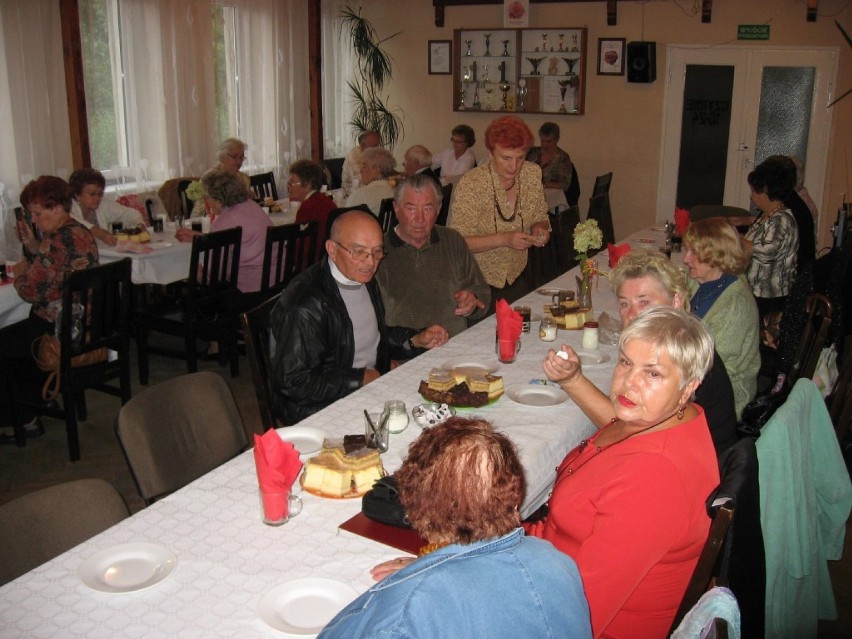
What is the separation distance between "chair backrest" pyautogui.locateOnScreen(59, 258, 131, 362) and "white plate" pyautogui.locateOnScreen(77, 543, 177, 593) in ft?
7.70

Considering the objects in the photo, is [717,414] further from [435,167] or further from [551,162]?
[435,167]

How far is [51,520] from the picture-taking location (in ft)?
6.45

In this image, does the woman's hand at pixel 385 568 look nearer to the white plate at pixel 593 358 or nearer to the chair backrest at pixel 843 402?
the white plate at pixel 593 358

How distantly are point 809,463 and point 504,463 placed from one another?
130 centimetres

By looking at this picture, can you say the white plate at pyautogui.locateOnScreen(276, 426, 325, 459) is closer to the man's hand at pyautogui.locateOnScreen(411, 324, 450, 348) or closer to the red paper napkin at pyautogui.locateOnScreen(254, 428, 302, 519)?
the red paper napkin at pyautogui.locateOnScreen(254, 428, 302, 519)

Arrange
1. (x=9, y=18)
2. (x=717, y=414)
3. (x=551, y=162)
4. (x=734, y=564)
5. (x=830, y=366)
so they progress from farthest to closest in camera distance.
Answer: (x=551, y=162)
(x=9, y=18)
(x=830, y=366)
(x=717, y=414)
(x=734, y=564)

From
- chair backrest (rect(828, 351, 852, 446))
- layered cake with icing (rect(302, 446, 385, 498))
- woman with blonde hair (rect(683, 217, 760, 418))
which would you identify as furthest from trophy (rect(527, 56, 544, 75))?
layered cake with icing (rect(302, 446, 385, 498))

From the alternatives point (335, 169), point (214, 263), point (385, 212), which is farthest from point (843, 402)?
point (335, 169)

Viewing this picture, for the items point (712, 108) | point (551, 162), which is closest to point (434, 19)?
point (551, 162)

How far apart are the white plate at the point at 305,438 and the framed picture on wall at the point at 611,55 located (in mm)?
7524

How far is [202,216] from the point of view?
263 inches

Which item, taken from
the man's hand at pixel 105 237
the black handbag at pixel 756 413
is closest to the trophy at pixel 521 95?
the man's hand at pixel 105 237

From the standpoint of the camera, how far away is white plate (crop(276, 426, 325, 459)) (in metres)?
2.45

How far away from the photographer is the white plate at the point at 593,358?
3.30m
